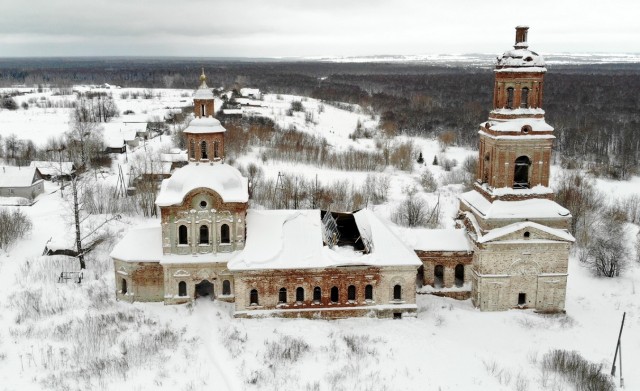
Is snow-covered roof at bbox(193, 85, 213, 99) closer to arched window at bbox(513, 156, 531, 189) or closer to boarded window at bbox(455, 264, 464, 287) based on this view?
boarded window at bbox(455, 264, 464, 287)

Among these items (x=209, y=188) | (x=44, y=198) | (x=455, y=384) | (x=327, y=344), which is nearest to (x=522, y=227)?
(x=455, y=384)

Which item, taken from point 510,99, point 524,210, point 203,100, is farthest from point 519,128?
point 203,100

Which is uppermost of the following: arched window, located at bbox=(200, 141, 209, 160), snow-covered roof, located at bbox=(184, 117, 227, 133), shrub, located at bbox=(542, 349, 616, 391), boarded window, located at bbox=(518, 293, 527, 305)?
snow-covered roof, located at bbox=(184, 117, 227, 133)

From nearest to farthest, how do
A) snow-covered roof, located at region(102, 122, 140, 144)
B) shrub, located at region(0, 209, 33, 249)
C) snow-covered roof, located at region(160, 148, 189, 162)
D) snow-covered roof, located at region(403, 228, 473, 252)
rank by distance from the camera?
snow-covered roof, located at region(403, 228, 473, 252), shrub, located at region(0, 209, 33, 249), snow-covered roof, located at region(160, 148, 189, 162), snow-covered roof, located at region(102, 122, 140, 144)

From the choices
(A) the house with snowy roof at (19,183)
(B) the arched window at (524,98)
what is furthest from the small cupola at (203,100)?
(A) the house with snowy roof at (19,183)

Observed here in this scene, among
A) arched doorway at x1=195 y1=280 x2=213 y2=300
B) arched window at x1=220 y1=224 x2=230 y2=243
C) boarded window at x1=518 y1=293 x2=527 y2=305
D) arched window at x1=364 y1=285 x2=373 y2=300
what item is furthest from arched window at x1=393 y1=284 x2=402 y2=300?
arched doorway at x1=195 y1=280 x2=213 y2=300

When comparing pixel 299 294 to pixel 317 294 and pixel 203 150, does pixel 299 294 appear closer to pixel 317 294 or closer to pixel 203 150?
pixel 317 294

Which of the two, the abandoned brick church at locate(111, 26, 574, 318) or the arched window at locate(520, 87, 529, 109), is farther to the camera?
the arched window at locate(520, 87, 529, 109)
